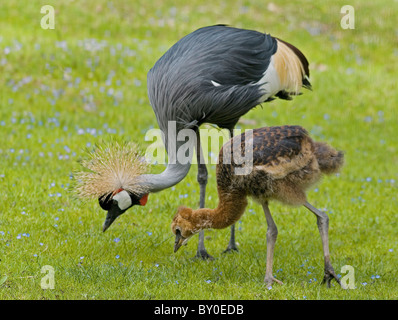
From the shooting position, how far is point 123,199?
243 inches

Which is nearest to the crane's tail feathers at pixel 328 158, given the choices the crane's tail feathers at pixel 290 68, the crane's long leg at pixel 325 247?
the crane's long leg at pixel 325 247

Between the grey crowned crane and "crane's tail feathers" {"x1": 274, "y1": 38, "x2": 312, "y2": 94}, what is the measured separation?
0.08 ft

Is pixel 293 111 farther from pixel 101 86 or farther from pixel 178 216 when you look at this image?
pixel 178 216

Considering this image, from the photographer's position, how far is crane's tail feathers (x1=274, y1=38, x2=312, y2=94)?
23.6 ft

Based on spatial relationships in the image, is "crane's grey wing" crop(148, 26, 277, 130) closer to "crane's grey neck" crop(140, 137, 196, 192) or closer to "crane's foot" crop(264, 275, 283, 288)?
"crane's grey neck" crop(140, 137, 196, 192)

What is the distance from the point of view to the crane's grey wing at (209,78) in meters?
6.37

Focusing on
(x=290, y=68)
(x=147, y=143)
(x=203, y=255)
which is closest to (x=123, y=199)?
(x=203, y=255)

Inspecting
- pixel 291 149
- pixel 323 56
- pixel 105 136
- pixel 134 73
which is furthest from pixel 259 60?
pixel 323 56

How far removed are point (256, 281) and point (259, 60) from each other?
8.00ft

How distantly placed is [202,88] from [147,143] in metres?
3.95

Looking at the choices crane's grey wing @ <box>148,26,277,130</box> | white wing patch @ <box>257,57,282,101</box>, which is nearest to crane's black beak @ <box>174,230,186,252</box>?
crane's grey wing @ <box>148,26,277,130</box>

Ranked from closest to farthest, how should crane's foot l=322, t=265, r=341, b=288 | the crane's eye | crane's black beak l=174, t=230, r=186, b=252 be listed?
crane's foot l=322, t=265, r=341, b=288 < crane's black beak l=174, t=230, r=186, b=252 < the crane's eye

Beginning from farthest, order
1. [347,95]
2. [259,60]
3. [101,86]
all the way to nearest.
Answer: [347,95] < [101,86] < [259,60]

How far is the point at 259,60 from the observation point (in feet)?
22.7
